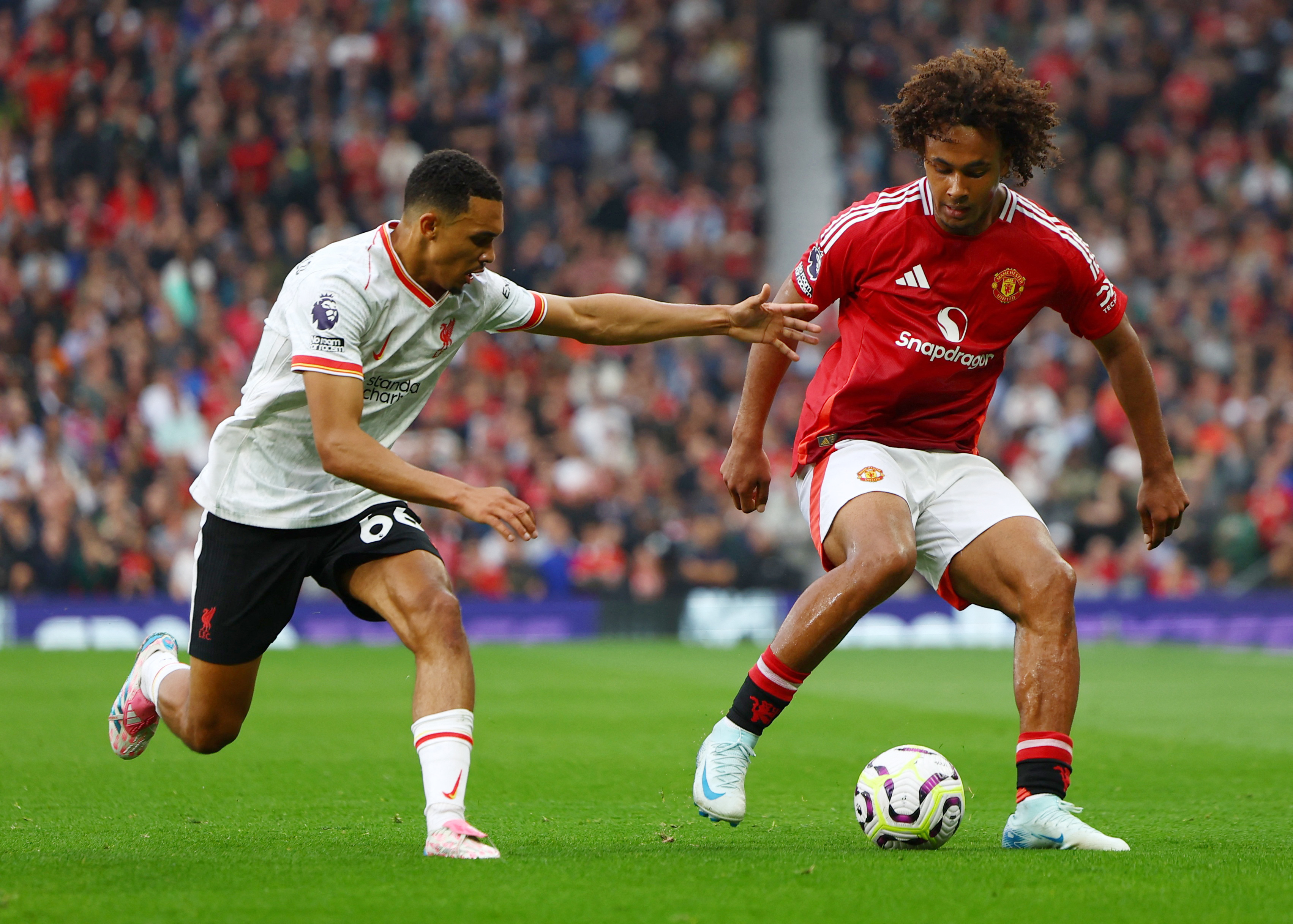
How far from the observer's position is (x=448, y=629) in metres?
5.00

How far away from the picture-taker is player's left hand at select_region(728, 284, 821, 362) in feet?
18.5

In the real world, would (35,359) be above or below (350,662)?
above

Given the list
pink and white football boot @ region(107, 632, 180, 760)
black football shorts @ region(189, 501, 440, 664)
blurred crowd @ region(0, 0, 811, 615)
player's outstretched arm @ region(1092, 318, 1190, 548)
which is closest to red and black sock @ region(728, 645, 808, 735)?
black football shorts @ region(189, 501, 440, 664)

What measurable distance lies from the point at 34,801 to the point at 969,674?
8736 mm

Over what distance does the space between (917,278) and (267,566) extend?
2497 millimetres

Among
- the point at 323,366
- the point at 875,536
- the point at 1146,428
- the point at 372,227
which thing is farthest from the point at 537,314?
the point at 372,227

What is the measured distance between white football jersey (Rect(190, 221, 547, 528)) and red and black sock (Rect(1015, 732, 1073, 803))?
2.28 meters

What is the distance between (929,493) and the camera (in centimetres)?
571

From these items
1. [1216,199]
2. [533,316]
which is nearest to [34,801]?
[533,316]

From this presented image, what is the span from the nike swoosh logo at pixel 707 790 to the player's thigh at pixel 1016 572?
1.13 meters

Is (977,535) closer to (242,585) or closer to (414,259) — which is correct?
(414,259)

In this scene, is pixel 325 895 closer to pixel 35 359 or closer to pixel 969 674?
pixel 969 674

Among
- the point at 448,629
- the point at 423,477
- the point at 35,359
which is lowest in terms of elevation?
the point at 448,629

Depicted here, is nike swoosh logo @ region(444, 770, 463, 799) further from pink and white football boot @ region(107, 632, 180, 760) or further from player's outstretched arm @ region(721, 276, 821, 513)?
pink and white football boot @ region(107, 632, 180, 760)
